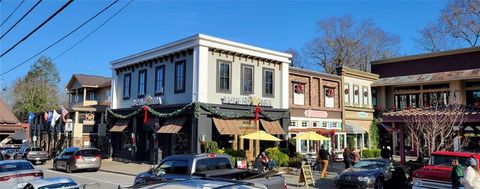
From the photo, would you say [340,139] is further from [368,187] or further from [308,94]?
[368,187]

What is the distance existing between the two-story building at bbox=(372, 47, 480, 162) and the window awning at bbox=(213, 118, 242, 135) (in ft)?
42.7

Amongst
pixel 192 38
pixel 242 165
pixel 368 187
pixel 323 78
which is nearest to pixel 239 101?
pixel 192 38

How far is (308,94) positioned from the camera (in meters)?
34.5

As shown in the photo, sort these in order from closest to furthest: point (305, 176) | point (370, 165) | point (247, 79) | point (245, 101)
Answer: point (370, 165)
point (305, 176)
point (245, 101)
point (247, 79)

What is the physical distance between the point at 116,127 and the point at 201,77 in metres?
10.6

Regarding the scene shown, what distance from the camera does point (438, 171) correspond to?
15.2 metres

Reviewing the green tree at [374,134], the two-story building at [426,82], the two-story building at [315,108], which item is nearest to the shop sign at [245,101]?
the two-story building at [315,108]

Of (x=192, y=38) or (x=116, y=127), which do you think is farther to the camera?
(x=116, y=127)

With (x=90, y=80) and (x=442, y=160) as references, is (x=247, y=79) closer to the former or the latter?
(x=442, y=160)

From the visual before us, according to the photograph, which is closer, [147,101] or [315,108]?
[147,101]

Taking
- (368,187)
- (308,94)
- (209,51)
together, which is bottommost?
(368,187)

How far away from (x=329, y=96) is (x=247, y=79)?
9.51m

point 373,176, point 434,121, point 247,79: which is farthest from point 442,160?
point 247,79

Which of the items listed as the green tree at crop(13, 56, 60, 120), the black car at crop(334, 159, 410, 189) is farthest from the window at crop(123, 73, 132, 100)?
the green tree at crop(13, 56, 60, 120)
